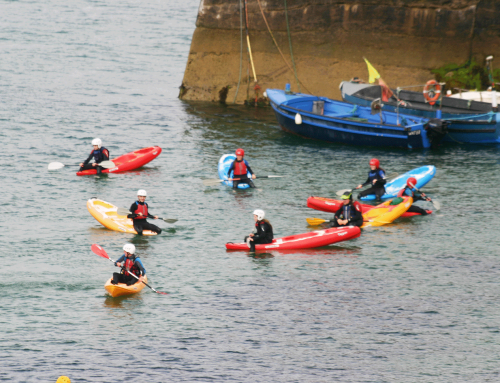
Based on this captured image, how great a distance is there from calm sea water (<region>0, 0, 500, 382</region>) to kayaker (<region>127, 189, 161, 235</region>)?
42cm

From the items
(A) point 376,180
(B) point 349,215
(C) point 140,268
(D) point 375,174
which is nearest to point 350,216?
(B) point 349,215

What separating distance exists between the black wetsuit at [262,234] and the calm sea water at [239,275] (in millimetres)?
488

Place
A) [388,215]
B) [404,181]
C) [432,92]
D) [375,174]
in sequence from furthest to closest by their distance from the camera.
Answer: [432,92], [404,181], [375,174], [388,215]

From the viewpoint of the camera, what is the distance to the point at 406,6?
39625 millimetres

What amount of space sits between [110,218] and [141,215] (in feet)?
4.59

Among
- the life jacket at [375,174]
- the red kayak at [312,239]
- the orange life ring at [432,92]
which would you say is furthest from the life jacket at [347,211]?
the orange life ring at [432,92]

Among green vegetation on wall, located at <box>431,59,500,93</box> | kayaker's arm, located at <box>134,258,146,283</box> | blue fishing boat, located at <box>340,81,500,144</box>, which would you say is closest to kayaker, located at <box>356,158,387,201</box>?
blue fishing boat, located at <box>340,81,500,144</box>

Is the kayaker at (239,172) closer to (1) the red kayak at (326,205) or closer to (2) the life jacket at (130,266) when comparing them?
(1) the red kayak at (326,205)

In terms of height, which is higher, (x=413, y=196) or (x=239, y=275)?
(x=413, y=196)

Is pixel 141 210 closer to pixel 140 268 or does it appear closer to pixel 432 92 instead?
pixel 140 268

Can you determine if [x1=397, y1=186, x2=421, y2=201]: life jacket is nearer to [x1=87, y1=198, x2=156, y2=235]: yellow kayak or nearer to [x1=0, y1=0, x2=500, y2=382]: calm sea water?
[x1=0, y1=0, x2=500, y2=382]: calm sea water

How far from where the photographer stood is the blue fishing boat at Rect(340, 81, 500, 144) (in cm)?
3409

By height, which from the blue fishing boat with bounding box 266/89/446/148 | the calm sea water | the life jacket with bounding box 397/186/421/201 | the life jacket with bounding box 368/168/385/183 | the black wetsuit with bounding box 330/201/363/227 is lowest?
the calm sea water

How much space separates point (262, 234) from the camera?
796 inches
